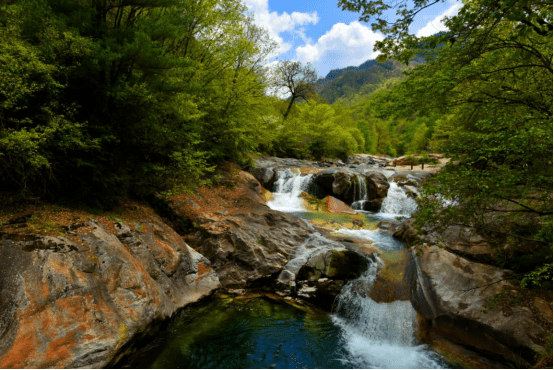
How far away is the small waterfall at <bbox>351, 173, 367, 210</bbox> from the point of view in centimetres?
1694

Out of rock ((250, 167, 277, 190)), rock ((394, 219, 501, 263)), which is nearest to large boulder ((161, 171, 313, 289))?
rock ((394, 219, 501, 263))

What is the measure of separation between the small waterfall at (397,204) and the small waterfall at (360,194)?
1272 millimetres

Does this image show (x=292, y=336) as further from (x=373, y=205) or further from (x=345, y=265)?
(x=373, y=205)

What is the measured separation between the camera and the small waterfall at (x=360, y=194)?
55.6ft

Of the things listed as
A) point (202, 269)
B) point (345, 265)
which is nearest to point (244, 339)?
point (202, 269)

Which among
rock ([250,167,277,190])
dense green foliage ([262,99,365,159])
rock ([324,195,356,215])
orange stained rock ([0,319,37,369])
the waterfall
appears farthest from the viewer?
dense green foliage ([262,99,365,159])

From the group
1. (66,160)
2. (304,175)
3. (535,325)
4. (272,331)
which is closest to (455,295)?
(535,325)

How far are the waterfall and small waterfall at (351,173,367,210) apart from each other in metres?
9.37

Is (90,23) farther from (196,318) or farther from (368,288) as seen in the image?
(368,288)

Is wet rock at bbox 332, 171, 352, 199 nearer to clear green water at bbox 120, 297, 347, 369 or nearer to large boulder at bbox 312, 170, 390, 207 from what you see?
large boulder at bbox 312, 170, 390, 207

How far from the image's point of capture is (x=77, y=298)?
4398 millimetres

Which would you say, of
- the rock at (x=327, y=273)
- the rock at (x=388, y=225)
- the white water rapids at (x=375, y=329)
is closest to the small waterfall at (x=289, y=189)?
the rock at (x=388, y=225)

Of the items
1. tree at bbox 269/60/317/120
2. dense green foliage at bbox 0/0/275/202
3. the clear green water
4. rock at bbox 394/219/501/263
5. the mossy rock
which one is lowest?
the clear green water

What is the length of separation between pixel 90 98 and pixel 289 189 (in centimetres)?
1334
